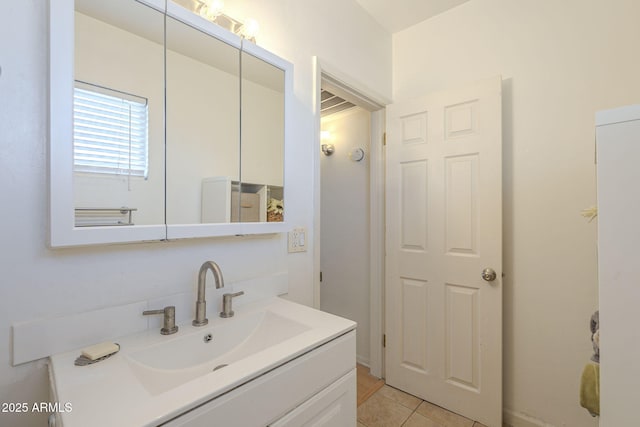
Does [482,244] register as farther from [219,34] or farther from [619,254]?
[219,34]

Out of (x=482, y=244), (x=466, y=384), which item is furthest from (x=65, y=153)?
(x=466, y=384)

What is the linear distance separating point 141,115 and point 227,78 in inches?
15.5

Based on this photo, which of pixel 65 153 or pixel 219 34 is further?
pixel 219 34

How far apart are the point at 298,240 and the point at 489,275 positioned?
1110 mm

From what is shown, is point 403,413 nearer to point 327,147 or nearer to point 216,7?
point 327,147

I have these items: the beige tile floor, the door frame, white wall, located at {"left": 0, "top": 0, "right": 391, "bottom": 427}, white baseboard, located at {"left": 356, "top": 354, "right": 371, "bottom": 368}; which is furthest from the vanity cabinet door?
white baseboard, located at {"left": 356, "top": 354, "right": 371, "bottom": 368}

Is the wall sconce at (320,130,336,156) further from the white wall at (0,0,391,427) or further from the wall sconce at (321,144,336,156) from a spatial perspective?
the white wall at (0,0,391,427)

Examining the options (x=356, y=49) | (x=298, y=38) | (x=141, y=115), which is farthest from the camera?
(x=356, y=49)

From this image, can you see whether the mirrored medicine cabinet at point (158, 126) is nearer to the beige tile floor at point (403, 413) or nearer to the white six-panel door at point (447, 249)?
the white six-panel door at point (447, 249)

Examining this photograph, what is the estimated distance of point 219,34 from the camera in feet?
3.54

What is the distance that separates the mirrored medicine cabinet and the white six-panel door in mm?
980

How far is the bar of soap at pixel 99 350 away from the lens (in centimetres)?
72

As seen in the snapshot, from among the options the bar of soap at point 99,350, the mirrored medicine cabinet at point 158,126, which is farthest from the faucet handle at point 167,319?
the mirrored medicine cabinet at point 158,126

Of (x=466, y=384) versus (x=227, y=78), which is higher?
(x=227, y=78)
